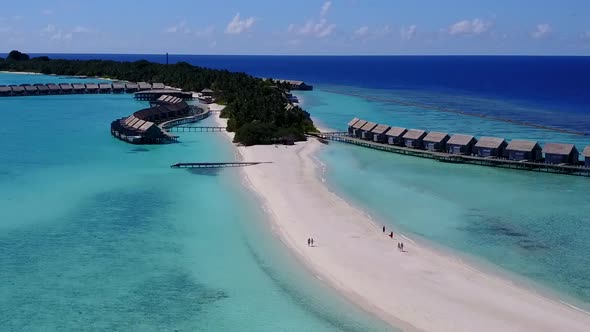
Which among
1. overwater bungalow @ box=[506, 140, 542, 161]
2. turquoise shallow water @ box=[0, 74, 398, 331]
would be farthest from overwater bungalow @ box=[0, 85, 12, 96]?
overwater bungalow @ box=[506, 140, 542, 161]

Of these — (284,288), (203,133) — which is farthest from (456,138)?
(284,288)

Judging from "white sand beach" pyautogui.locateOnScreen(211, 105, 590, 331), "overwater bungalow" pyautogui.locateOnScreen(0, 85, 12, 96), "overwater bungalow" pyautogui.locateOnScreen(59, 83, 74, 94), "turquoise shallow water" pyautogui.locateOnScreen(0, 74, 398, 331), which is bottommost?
"turquoise shallow water" pyautogui.locateOnScreen(0, 74, 398, 331)

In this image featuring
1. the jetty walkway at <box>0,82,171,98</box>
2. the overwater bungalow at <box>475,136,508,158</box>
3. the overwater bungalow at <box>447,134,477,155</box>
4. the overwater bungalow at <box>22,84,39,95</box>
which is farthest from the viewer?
the overwater bungalow at <box>22,84,39,95</box>

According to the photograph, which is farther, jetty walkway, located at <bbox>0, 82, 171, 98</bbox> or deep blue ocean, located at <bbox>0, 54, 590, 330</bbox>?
jetty walkway, located at <bbox>0, 82, 171, 98</bbox>

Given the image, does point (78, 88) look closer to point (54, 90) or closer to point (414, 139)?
point (54, 90)

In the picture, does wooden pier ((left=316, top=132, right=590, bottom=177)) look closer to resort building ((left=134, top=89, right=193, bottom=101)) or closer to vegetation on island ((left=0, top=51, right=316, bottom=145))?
vegetation on island ((left=0, top=51, right=316, bottom=145))

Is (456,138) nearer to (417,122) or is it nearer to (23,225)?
(417,122)
